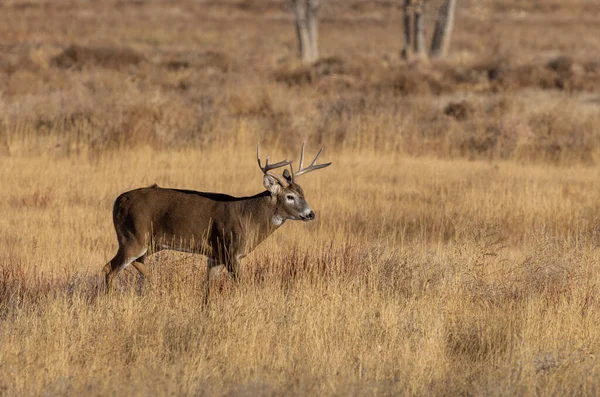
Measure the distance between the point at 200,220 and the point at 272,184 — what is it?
748 millimetres

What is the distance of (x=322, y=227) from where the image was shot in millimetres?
13289

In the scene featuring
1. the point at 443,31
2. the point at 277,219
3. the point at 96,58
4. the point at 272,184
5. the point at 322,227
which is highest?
the point at 272,184

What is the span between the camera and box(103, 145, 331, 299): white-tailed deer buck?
915 cm

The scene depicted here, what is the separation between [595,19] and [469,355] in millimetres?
67152

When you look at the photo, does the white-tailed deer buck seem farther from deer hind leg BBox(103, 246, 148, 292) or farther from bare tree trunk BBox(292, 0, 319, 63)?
bare tree trunk BBox(292, 0, 319, 63)

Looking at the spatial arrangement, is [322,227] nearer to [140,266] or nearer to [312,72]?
[140,266]

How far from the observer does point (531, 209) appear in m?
14.1

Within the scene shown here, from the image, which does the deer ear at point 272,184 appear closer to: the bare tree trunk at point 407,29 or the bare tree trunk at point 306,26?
the bare tree trunk at point 407,29

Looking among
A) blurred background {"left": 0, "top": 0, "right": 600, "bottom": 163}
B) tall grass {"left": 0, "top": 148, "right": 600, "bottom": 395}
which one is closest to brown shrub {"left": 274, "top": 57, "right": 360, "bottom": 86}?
blurred background {"left": 0, "top": 0, "right": 600, "bottom": 163}

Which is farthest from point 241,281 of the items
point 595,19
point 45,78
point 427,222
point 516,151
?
point 595,19

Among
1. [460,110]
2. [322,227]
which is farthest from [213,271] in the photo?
[460,110]

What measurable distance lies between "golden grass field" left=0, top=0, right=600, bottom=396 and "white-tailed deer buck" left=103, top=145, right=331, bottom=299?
12.5 inches

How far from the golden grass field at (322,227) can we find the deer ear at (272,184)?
89 centimetres

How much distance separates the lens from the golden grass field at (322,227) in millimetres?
A: 7316
